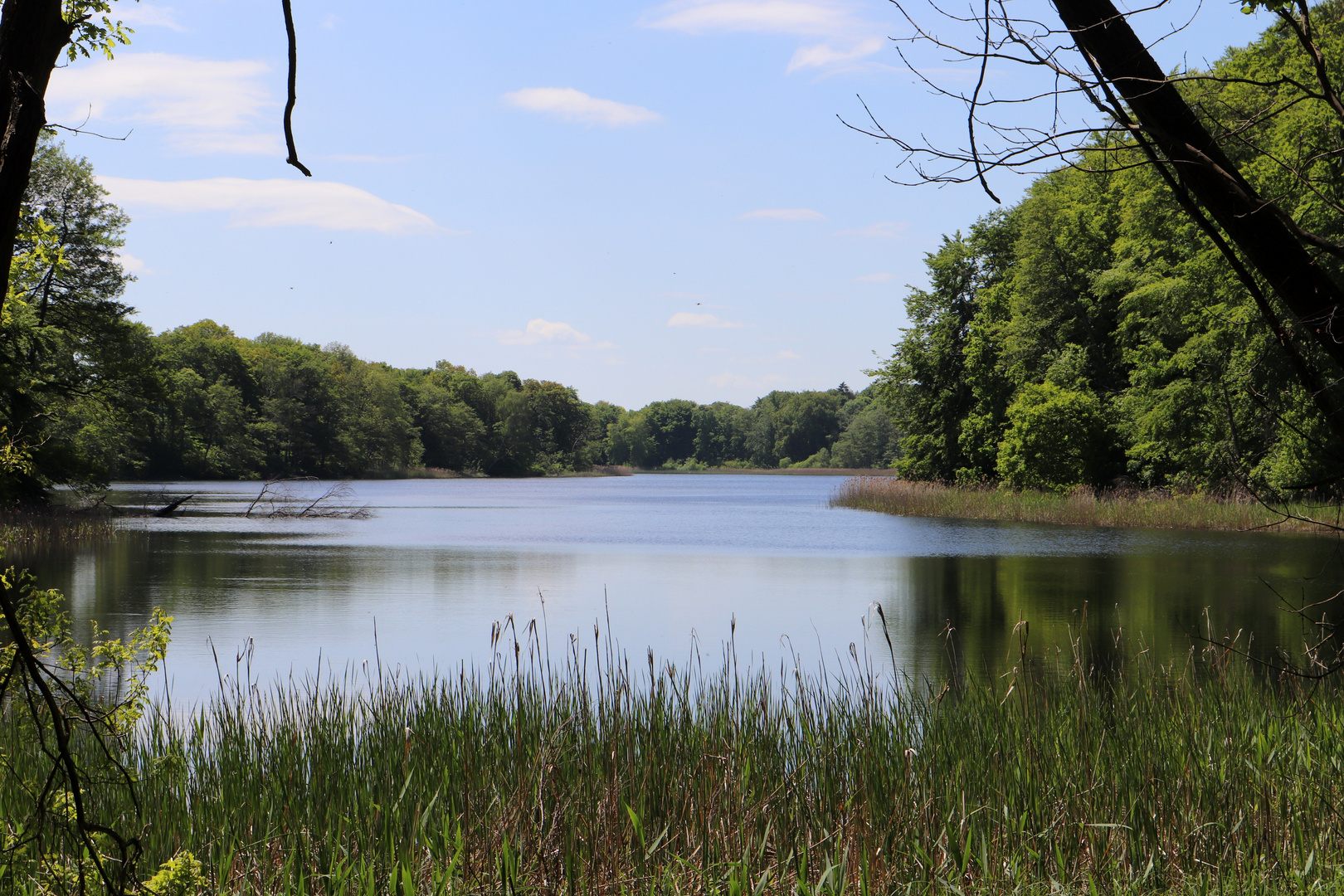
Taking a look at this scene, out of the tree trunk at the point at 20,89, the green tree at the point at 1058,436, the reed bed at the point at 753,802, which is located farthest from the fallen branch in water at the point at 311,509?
the tree trunk at the point at 20,89

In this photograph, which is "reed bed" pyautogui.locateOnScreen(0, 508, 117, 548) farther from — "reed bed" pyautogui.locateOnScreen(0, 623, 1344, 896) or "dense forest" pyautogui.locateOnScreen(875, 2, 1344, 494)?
"dense forest" pyautogui.locateOnScreen(875, 2, 1344, 494)

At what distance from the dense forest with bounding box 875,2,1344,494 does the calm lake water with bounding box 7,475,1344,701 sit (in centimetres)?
371

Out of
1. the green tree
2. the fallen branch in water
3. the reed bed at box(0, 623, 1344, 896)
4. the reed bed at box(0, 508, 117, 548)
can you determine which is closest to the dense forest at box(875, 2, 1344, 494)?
the green tree

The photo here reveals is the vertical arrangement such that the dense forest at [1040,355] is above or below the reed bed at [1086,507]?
above

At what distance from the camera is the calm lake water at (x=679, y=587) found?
13.4 meters

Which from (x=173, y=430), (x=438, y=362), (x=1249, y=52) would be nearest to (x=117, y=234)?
(x=1249, y=52)

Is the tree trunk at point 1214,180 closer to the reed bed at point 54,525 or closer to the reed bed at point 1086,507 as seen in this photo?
the reed bed at point 1086,507

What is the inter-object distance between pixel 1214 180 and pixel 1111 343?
42.7 meters

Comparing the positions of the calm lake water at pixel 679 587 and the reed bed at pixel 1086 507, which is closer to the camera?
the calm lake water at pixel 679 587

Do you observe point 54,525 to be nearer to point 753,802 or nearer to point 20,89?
point 753,802

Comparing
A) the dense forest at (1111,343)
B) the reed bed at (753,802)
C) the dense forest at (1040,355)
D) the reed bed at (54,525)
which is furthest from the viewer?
the dense forest at (1111,343)

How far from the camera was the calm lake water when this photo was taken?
526 inches

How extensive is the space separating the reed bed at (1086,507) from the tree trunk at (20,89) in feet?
85.8

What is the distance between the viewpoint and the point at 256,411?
82.9 m
